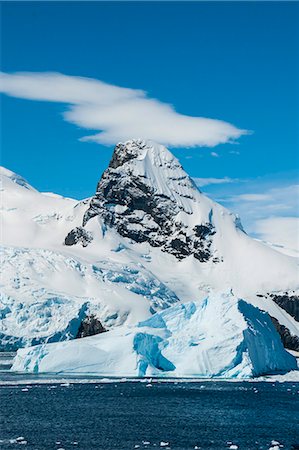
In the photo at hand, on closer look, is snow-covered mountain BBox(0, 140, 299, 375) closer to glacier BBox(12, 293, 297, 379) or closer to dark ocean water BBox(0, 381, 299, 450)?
glacier BBox(12, 293, 297, 379)

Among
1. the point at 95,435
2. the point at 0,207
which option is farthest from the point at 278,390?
the point at 0,207

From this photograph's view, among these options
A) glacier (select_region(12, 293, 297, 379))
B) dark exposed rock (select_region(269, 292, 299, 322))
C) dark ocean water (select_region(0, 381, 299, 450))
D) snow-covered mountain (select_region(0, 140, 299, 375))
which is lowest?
dark ocean water (select_region(0, 381, 299, 450))

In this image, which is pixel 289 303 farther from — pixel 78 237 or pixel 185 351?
pixel 185 351

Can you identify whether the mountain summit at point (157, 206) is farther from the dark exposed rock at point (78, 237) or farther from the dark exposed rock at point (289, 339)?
the dark exposed rock at point (289, 339)

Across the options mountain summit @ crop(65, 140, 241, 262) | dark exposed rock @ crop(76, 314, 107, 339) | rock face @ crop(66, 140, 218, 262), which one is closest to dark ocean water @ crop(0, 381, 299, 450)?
dark exposed rock @ crop(76, 314, 107, 339)

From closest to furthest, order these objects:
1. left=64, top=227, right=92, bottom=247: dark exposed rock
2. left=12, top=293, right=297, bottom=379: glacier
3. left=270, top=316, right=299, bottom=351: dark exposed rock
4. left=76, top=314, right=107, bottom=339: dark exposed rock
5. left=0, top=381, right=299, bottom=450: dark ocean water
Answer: left=0, top=381, right=299, bottom=450: dark ocean water → left=12, top=293, right=297, bottom=379: glacier → left=76, top=314, right=107, bottom=339: dark exposed rock → left=270, top=316, right=299, bottom=351: dark exposed rock → left=64, top=227, right=92, bottom=247: dark exposed rock

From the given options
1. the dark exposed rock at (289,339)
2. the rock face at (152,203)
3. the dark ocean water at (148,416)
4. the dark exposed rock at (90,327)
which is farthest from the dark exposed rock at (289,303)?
the dark ocean water at (148,416)

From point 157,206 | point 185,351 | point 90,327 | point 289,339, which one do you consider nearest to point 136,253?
point 157,206
